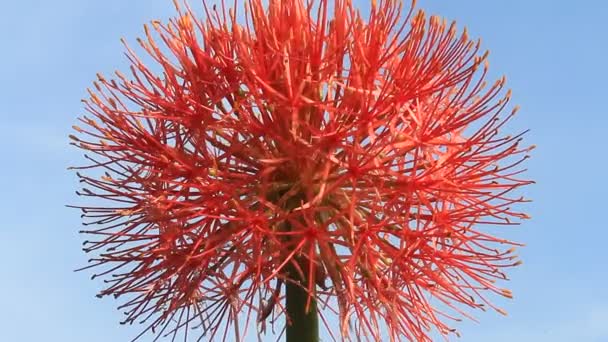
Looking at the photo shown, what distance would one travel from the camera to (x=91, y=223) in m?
4.59

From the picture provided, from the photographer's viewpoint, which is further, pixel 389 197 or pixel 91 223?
pixel 91 223

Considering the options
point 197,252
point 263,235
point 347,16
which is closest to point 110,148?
point 197,252

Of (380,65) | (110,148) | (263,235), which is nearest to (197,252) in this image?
(263,235)

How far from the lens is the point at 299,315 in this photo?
4078 mm

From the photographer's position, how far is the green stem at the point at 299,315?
13.4ft

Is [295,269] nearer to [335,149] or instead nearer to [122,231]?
[335,149]

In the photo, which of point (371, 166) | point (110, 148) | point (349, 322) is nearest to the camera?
point (371, 166)

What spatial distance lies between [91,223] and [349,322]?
1384mm

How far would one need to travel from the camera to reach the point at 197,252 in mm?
4309

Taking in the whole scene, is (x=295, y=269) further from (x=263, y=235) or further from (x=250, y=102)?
(x=250, y=102)

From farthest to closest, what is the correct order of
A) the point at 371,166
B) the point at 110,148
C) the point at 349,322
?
the point at 110,148
the point at 349,322
the point at 371,166

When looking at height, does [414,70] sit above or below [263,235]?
above

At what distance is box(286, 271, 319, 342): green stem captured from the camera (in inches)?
160

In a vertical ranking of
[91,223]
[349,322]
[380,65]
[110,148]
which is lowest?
[349,322]
